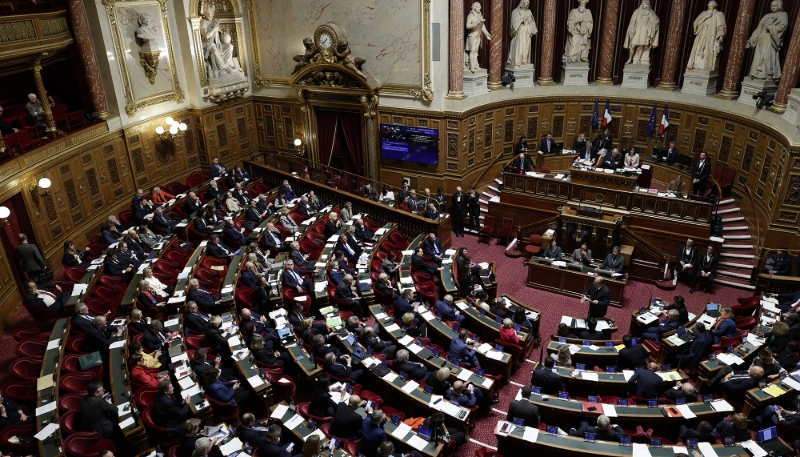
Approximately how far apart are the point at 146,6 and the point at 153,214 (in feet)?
21.4

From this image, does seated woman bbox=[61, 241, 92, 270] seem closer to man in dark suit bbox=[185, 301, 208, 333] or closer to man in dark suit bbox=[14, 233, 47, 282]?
man in dark suit bbox=[14, 233, 47, 282]

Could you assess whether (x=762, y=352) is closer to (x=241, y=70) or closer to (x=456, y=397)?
(x=456, y=397)

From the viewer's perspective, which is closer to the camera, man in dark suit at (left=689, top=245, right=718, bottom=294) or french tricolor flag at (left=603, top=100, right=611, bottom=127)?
man in dark suit at (left=689, top=245, right=718, bottom=294)

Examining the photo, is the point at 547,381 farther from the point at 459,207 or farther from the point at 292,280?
the point at 459,207

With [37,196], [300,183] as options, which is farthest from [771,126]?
[37,196]

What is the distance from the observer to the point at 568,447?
809 cm

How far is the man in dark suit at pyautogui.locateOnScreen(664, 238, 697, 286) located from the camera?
14438 millimetres

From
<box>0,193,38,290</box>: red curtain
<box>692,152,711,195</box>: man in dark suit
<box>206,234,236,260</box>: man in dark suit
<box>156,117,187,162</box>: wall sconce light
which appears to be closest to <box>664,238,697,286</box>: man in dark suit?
<box>692,152,711,195</box>: man in dark suit

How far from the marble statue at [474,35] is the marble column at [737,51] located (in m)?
7.69

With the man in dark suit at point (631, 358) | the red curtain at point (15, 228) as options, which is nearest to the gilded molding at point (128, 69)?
the red curtain at point (15, 228)

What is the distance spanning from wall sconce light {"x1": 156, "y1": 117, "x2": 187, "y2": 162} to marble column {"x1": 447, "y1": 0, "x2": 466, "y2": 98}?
9024 mm

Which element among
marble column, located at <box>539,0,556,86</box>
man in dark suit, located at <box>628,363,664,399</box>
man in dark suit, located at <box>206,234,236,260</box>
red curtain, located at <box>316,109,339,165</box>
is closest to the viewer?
man in dark suit, located at <box>628,363,664,399</box>

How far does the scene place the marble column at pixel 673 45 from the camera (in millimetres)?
18109

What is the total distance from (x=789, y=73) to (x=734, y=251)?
5.01 meters
